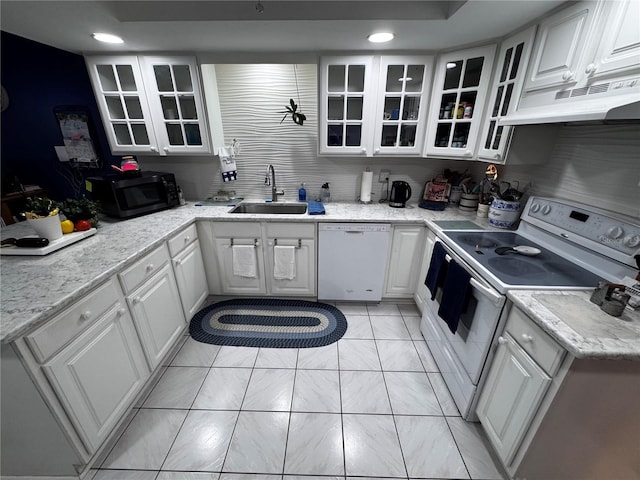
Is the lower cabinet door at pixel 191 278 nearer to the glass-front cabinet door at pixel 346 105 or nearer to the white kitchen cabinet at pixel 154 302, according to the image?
the white kitchen cabinet at pixel 154 302

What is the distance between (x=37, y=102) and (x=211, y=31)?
6.22ft

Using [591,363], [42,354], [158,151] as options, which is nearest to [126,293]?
[42,354]

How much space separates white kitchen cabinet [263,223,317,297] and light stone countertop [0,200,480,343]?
10 cm

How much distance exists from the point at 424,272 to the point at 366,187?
0.97 m

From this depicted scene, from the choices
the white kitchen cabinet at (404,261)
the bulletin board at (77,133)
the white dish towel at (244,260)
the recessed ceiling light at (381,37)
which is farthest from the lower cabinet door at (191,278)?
the recessed ceiling light at (381,37)

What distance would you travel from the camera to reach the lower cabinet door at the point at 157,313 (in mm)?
1582

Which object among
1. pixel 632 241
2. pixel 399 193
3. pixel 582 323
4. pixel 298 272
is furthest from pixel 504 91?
pixel 298 272

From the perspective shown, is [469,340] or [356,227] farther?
[356,227]

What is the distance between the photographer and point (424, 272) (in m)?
2.24

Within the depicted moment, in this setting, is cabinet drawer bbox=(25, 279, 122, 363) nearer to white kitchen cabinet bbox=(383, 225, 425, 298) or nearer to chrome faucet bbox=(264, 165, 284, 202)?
chrome faucet bbox=(264, 165, 284, 202)

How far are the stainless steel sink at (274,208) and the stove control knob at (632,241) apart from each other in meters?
2.16

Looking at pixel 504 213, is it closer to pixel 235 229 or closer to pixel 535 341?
pixel 535 341

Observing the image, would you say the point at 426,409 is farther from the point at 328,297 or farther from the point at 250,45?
the point at 250,45

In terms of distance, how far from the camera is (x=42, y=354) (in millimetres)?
1025
